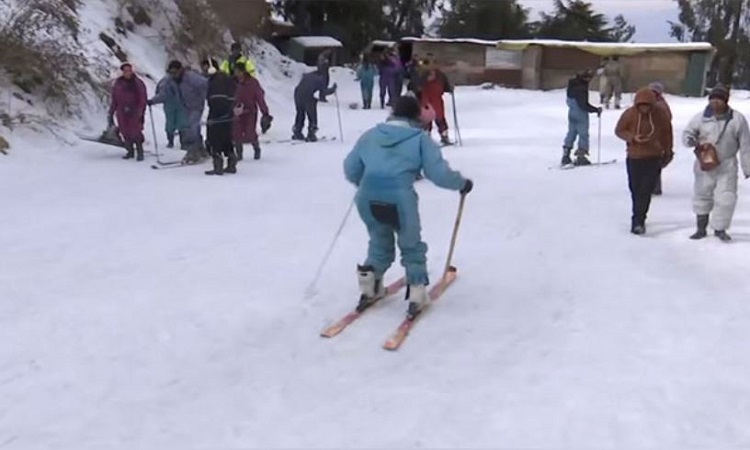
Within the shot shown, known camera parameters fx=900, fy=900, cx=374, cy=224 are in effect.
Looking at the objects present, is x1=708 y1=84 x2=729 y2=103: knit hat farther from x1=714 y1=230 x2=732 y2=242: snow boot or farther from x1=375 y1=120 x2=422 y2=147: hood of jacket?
x1=375 y1=120 x2=422 y2=147: hood of jacket

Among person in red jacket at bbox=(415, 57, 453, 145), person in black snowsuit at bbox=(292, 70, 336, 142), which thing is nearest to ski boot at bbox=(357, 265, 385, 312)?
person in red jacket at bbox=(415, 57, 453, 145)

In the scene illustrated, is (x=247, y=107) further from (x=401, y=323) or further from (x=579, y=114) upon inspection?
(x=401, y=323)

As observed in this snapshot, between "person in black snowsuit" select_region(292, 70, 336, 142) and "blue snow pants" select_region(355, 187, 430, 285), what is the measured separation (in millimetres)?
11571

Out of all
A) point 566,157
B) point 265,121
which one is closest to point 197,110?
point 265,121

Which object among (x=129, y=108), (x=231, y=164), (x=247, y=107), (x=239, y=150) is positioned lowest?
(x=239, y=150)

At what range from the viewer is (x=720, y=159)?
849 centimetres

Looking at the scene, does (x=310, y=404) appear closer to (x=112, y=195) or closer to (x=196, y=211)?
(x=196, y=211)

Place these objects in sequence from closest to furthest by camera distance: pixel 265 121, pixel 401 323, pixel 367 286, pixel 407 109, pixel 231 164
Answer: pixel 407 109 < pixel 401 323 < pixel 367 286 < pixel 231 164 < pixel 265 121

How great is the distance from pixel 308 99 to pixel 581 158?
5596 millimetres

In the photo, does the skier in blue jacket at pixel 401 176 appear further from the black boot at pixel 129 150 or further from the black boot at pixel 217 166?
the black boot at pixel 129 150

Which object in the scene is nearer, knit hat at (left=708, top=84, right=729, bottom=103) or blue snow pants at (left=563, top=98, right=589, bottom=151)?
knit hat at (left=708, top=84, right=729, bottom=103)

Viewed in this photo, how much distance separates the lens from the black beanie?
234 inches

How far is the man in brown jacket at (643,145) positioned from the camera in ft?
29.6

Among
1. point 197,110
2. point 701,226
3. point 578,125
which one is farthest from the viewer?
point 578,125
